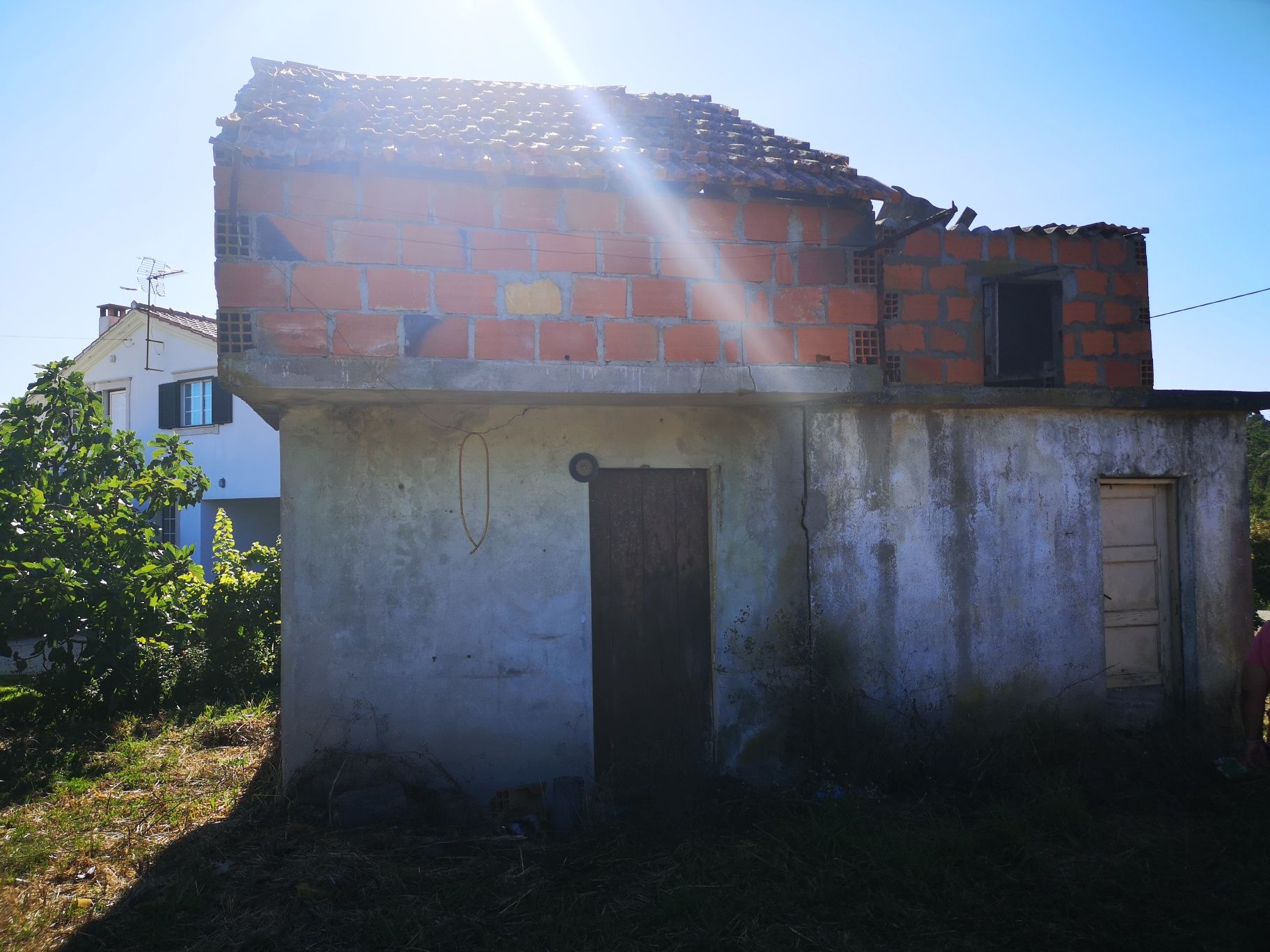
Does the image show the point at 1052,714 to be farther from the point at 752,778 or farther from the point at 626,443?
the point at 626,443

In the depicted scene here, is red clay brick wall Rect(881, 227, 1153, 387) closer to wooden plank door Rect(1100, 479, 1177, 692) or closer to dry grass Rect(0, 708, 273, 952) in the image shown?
wooden plank door Rect(1100, 479, 1177, 692)

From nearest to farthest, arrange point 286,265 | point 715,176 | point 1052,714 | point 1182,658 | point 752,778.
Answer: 1. point 286,265
2. point 715,176
3. point 752,778
4. point 1052,714
5. point 1182,658

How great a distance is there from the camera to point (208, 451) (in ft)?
61.0

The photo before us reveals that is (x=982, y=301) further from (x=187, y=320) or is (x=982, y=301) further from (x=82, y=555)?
(x=187, y=320)

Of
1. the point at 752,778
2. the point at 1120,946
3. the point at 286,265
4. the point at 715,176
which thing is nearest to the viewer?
the point at 1120,946

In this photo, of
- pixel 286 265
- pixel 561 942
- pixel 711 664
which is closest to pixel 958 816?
pixel 711 664

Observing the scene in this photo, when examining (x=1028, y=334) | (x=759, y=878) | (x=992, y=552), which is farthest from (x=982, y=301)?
(x=759, y=878)

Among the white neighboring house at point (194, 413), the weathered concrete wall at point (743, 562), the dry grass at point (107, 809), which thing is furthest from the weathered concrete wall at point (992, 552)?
the white neighboring house at point (194, 413)

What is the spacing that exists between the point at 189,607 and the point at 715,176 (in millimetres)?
6870

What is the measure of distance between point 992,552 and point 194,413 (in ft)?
56.2

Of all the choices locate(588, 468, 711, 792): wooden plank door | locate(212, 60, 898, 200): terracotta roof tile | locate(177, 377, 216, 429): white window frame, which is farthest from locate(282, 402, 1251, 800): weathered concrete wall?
locate(177, 377, 216, 429): white window frame

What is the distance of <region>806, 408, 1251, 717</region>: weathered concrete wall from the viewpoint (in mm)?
6543

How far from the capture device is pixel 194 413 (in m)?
18.9

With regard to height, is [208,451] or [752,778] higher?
[208,451]
